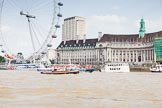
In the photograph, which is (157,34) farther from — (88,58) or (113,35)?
(88,58)

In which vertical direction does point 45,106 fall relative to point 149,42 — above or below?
below

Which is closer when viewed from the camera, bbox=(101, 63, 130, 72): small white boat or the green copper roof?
bbox=(101, 63, 130, 72): small white boat

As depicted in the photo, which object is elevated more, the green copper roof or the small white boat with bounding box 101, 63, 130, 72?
the green copper roof

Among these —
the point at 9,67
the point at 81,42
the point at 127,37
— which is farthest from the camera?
the point at 81,42

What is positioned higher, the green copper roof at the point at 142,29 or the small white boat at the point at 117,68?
the green copper roof at the point at 142,29

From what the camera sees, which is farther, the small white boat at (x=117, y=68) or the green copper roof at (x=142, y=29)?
the green copper roof at (x=142, y=29)

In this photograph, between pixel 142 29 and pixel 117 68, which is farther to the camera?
pixel 142 29

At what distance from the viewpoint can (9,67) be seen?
130 m

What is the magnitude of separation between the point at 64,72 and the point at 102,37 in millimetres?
90552

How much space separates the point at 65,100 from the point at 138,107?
518 centimetres

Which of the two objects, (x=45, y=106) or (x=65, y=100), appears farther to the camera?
(x=65, y=100)

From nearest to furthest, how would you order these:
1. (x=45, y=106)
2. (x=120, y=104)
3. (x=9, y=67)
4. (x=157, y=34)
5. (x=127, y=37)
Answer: (x=45, y=106)
(x=120, y=104)
(x=9, y=67)
(x=157, y=34)
(x=127, y=37)

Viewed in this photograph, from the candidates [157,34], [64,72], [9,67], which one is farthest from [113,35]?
[64,72]

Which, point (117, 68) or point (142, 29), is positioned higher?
point (142, 29)
